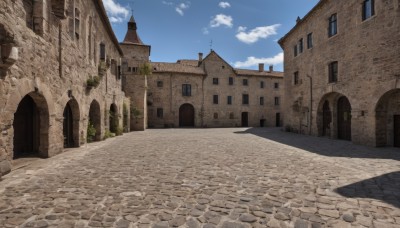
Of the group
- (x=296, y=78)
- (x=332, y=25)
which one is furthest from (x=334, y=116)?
(x=332, y=25)

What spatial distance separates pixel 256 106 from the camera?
32.6 meters

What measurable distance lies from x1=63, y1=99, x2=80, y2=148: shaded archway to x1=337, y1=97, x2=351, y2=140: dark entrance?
15471mm

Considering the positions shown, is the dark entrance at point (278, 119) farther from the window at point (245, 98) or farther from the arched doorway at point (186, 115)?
the arched doorway at point (186, 115)

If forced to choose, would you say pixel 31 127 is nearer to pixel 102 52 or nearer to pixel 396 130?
pixel 102 52

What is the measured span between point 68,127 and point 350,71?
1541cm

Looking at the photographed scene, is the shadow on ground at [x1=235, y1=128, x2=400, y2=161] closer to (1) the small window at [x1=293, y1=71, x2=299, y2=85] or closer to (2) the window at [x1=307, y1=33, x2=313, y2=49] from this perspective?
(1) the small window at [x1=293, y1=71, x2=299, y2=85]

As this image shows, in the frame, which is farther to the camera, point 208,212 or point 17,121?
point 17,121

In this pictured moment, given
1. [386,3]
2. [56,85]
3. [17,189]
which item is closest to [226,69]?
[386,3]

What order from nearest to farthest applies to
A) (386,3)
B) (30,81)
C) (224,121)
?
(30,81) → (386,3) → (224,121)

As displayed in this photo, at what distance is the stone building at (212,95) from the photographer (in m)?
28.8

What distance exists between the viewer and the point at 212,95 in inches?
1206

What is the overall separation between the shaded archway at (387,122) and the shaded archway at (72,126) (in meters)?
14.7

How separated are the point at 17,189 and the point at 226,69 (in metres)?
29.1

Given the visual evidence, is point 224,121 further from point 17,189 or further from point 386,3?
point 17,189
